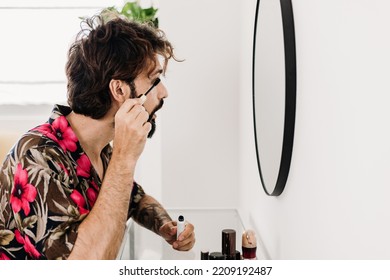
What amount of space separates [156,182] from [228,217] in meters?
0.27

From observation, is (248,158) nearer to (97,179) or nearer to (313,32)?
(97,179)

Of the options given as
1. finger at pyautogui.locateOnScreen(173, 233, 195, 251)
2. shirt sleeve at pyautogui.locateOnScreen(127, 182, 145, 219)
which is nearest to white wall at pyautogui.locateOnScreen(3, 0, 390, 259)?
finger at pyautogui.locateOnScreen(173, 233, 195, 251)

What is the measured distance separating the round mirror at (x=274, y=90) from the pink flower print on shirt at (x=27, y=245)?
1.44 feet

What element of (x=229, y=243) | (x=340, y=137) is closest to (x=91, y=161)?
(x=229, y=243)

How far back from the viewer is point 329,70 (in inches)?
Answer: 24.8

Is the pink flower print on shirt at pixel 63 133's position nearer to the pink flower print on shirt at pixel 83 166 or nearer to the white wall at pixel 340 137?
the pink flower print on shirt at pixel 83 166

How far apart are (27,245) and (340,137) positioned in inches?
22.9

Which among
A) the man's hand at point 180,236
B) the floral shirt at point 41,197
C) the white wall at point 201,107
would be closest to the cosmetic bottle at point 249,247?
the man's hand at point 180,236

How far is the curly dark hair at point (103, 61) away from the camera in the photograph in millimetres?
1094

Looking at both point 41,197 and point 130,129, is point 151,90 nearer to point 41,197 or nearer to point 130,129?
point 130,129

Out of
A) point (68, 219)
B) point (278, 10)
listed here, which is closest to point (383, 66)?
point (278, 10)

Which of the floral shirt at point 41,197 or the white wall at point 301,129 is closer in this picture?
the white wall at point 301,129

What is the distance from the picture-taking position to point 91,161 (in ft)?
3.68

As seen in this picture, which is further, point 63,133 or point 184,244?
point 184,244
